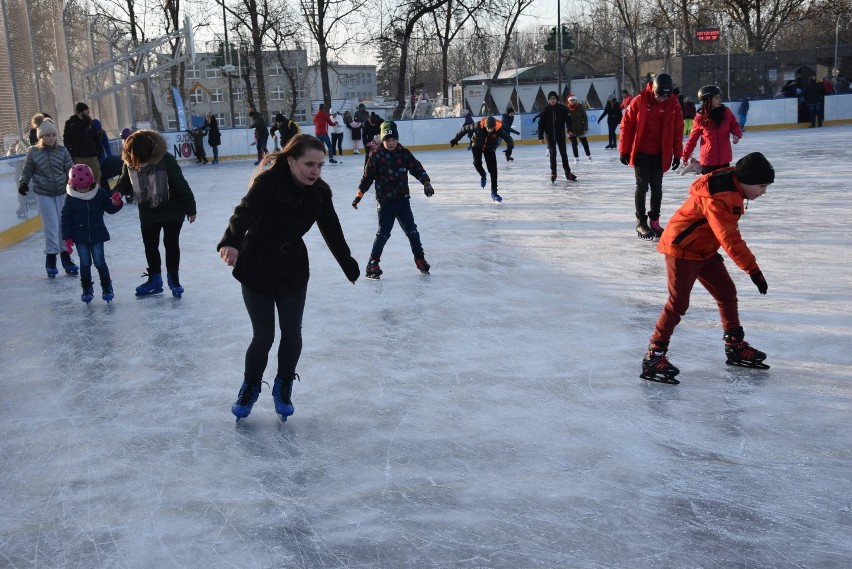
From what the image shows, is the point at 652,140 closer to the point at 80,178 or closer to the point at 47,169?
the point at 80,178

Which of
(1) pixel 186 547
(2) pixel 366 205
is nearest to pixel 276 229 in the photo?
(1) pixel 186 547

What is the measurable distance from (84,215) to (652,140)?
533 cm

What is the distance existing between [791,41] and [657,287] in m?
48.9

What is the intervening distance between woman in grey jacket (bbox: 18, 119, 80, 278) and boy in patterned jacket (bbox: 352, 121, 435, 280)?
294 cm

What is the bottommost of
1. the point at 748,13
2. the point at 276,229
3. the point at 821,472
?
the point at 821,472

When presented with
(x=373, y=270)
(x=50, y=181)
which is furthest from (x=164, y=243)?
(x=50, y=181)

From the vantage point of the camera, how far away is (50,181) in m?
7.98

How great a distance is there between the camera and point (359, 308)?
630 centimetres

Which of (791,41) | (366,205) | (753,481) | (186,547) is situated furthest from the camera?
(791,41)

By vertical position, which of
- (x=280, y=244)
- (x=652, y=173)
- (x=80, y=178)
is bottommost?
(x=652, y=173)

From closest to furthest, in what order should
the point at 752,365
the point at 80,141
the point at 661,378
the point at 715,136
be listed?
the point at 661,378
the point at 752,365
the point at 715,136
the point at 80,141

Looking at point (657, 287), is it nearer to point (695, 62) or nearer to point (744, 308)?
point (744, 308)

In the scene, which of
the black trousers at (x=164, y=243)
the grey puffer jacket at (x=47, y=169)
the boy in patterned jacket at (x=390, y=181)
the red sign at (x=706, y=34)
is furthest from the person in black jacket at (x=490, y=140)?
the red sign at (x=706, y=34)

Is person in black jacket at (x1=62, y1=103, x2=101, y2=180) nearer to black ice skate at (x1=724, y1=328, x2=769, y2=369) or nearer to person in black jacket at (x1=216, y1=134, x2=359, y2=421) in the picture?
person in black jacket at (x1=216, y1=134, x2=359, y2=421)
